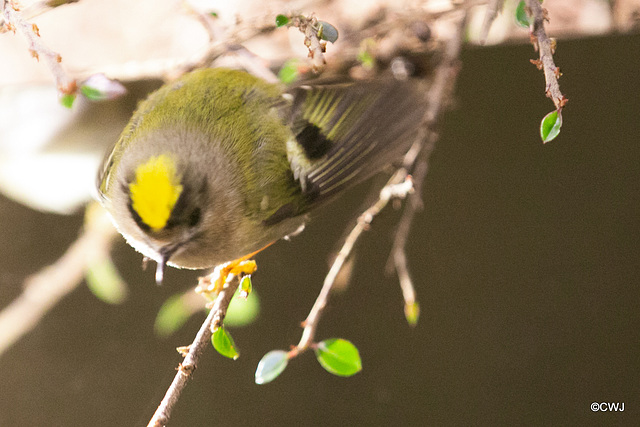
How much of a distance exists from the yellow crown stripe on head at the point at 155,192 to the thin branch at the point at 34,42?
14 cm

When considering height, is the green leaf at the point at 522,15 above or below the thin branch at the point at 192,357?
above

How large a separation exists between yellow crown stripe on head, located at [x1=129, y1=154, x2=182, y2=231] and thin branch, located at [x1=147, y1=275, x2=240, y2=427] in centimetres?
15

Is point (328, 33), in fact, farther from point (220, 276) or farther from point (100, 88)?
point (220, 276)

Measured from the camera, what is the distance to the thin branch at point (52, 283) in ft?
4.35

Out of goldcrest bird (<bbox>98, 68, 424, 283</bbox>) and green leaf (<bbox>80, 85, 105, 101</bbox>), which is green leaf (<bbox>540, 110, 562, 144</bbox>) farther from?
green leaf (<bbox>80, 85, 105, 101</bbox>)

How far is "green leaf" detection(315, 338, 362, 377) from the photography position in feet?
2.57

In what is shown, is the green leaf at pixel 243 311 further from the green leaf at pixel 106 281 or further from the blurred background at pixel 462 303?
the green leaf at pixel 106 281

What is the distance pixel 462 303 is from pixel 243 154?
686mm

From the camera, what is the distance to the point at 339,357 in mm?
790

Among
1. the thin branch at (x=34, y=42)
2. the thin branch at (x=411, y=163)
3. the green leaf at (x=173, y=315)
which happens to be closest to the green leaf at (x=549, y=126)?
the thin branch at (x=411, y=163)

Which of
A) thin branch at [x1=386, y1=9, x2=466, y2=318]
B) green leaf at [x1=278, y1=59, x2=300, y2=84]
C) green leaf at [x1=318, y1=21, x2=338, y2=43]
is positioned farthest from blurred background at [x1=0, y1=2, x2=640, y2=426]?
green leaf at [x1=318, y1=21, x2=338, y2=43]

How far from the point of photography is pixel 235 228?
864 millimetres

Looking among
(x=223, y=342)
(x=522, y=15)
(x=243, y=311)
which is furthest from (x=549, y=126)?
(x=243, y=311)

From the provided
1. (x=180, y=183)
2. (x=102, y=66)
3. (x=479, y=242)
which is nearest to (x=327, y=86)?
(x=180, y=183)
